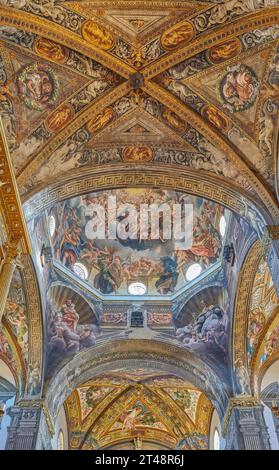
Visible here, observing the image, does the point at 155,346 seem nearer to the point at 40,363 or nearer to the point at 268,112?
the point at 40,363

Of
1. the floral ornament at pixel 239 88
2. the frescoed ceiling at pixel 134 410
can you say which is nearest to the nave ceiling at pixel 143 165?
the floral ornament at pixel 239 88

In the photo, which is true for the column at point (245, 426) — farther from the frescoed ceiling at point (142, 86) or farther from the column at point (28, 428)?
the frescoed ceiling at point (142, 86)

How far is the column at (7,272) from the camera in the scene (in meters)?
8.91

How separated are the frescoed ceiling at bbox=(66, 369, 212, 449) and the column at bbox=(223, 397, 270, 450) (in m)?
5.02

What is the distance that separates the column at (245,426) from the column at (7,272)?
28.2 feet

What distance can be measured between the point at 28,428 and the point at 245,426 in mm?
6232

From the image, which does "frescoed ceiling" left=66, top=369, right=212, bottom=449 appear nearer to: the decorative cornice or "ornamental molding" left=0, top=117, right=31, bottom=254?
the decorative cornice

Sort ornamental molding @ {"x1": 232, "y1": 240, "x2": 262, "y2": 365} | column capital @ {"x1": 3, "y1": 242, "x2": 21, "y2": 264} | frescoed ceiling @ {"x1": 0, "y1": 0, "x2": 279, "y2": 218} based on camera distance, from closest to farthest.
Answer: column capital @ {"x1": 3, "y1": 242, "x2": 21, "y2": 264} → frescoed ceiling @ {"x1": 0, "y1": 0, "x2": 279, "y2": 218} → ornamental molding @ {"x1": 232, "y1": 240, "x2": 262, "y2": 365}

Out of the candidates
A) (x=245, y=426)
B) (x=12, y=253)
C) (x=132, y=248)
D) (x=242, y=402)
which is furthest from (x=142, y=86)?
(x=245, y=426)

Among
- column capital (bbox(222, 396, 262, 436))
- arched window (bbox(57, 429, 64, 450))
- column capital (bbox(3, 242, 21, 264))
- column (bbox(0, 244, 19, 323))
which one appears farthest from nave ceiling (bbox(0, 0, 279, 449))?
arched window (bbox(57, 429, 64, 450))

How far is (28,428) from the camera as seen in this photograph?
14.2m

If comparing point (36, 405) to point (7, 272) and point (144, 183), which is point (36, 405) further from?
point (144, 183)

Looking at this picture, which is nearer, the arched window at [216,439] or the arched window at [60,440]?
the arched window at [60,440]

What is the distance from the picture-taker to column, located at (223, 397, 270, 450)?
13953mm
